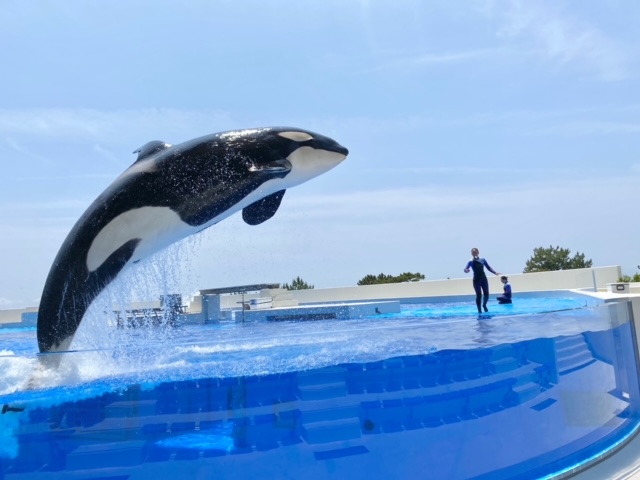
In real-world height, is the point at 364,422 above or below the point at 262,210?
below

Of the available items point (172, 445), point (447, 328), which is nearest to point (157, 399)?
point (172, 445)

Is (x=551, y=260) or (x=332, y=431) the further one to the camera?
(x=551, y=260)

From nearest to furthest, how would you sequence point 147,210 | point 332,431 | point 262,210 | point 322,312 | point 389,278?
point 332,431 < point 147,210 < point 262,210 < point 322,312 < point 389,278

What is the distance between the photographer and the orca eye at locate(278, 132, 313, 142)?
6417 mm

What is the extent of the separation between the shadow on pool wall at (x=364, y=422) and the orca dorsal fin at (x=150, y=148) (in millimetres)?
2895

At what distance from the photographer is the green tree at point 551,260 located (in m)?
34.3

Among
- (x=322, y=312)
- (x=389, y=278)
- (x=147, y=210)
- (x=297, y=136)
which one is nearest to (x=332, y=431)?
(x=147, y=210)

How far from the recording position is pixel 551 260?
3538cm

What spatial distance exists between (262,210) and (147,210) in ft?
4.69

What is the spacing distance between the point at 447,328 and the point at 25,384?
354cm

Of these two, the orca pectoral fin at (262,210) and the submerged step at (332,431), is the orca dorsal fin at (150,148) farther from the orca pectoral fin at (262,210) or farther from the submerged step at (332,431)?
the submerged step at (332,431)

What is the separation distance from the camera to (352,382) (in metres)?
4.45

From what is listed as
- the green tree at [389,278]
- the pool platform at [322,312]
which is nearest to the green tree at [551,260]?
the green tree at [389,278]

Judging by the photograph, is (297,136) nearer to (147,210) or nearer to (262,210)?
(262,210)
